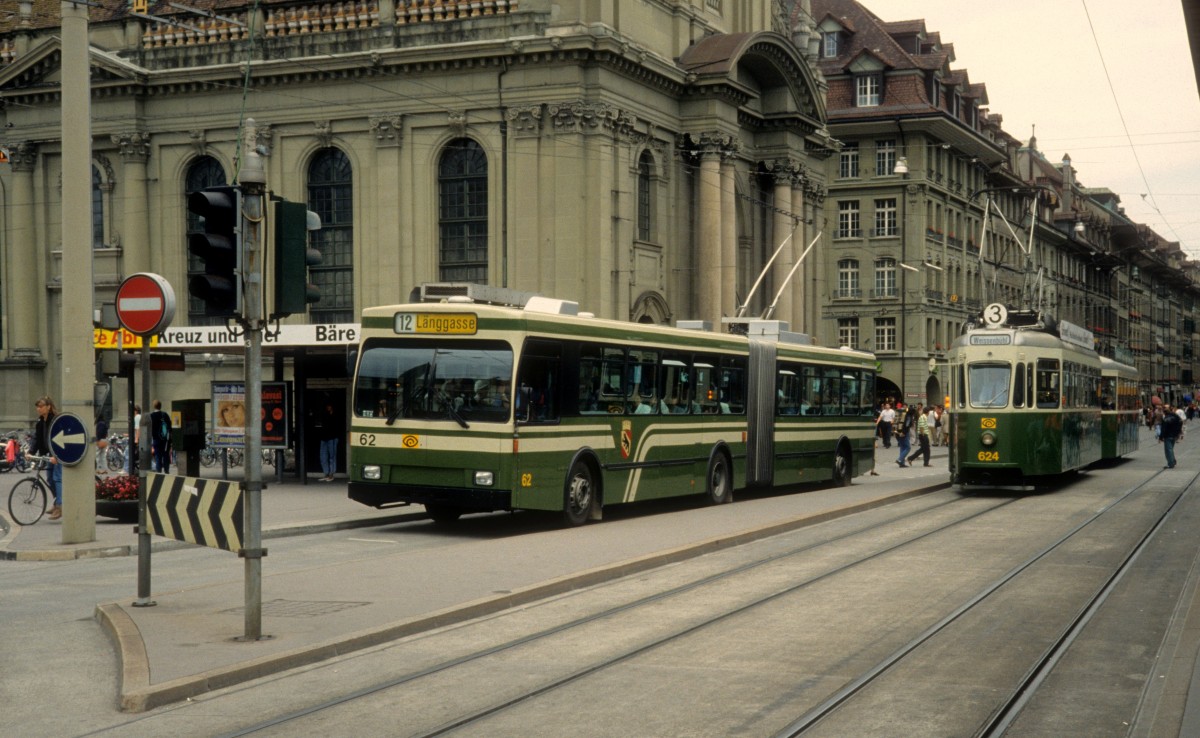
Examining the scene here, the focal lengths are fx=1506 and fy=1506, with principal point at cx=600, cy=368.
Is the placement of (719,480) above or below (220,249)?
below

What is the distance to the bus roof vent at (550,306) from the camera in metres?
21.0

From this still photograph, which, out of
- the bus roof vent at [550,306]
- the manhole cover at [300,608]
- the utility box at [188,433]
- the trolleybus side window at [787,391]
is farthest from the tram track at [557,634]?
the utility box at [188,433]

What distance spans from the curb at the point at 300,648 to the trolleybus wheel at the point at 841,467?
14.7 meters

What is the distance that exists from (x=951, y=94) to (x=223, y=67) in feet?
152

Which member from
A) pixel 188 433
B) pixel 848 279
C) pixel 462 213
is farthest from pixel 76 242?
pixel 848 279

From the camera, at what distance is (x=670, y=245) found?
4972cm

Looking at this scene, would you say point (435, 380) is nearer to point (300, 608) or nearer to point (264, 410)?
point (300, 608)

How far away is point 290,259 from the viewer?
11078mm

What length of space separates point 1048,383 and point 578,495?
1164cm

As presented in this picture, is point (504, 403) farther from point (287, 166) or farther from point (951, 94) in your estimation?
point (951, 94)

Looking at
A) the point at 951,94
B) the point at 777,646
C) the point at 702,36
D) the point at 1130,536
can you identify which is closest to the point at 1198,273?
the point at 951,94

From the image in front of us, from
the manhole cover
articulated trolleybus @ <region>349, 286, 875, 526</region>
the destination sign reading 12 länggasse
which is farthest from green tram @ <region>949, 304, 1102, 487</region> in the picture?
the manhole cover

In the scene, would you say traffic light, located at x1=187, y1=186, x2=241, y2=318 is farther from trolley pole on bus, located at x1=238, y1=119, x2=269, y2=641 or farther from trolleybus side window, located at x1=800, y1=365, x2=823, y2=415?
trolleybus side window, located at x1=800, y1=365, x2=823, y2=415

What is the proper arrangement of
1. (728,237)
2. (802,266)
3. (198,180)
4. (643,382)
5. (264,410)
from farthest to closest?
(802,266) < (728,237) < (198,180) < (264,410) < (643,382)
